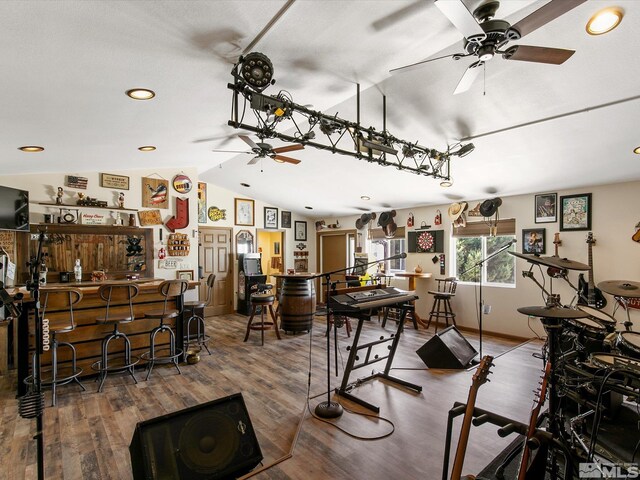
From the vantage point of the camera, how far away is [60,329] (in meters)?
3.11

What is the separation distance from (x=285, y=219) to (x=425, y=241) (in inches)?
136

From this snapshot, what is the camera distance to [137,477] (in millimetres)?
1645

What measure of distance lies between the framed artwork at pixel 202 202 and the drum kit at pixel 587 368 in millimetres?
6032

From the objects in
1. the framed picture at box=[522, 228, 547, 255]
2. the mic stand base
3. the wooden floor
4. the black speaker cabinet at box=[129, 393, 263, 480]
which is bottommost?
the wooden floor

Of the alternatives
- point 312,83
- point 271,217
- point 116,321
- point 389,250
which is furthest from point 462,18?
point 271,217

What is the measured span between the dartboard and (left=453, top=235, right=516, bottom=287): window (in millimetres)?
434

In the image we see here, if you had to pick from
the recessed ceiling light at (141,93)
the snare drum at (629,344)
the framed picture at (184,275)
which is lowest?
the snare drum at (629,344)

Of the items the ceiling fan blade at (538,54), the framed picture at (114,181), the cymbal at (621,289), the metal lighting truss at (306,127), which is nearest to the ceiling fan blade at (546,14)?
the ceiling fan blade at (538,54)

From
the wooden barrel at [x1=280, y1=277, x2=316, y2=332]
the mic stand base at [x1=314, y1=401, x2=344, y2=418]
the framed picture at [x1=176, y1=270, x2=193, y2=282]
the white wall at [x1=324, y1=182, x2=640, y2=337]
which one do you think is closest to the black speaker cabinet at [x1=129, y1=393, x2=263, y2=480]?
the mic stand base at [x1=314, y1=401, x2=344, y2=418]

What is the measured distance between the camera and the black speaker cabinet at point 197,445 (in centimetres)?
166

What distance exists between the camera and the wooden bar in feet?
10.7

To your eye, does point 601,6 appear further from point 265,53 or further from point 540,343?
point 540,343

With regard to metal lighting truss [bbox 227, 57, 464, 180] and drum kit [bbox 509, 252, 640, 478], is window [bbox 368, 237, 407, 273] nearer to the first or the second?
metal lighting truss [bbox 227, 57, 464, 180]

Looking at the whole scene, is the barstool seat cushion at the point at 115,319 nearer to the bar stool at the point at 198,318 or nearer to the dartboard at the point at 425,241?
the bar stool at the point at 198,318
